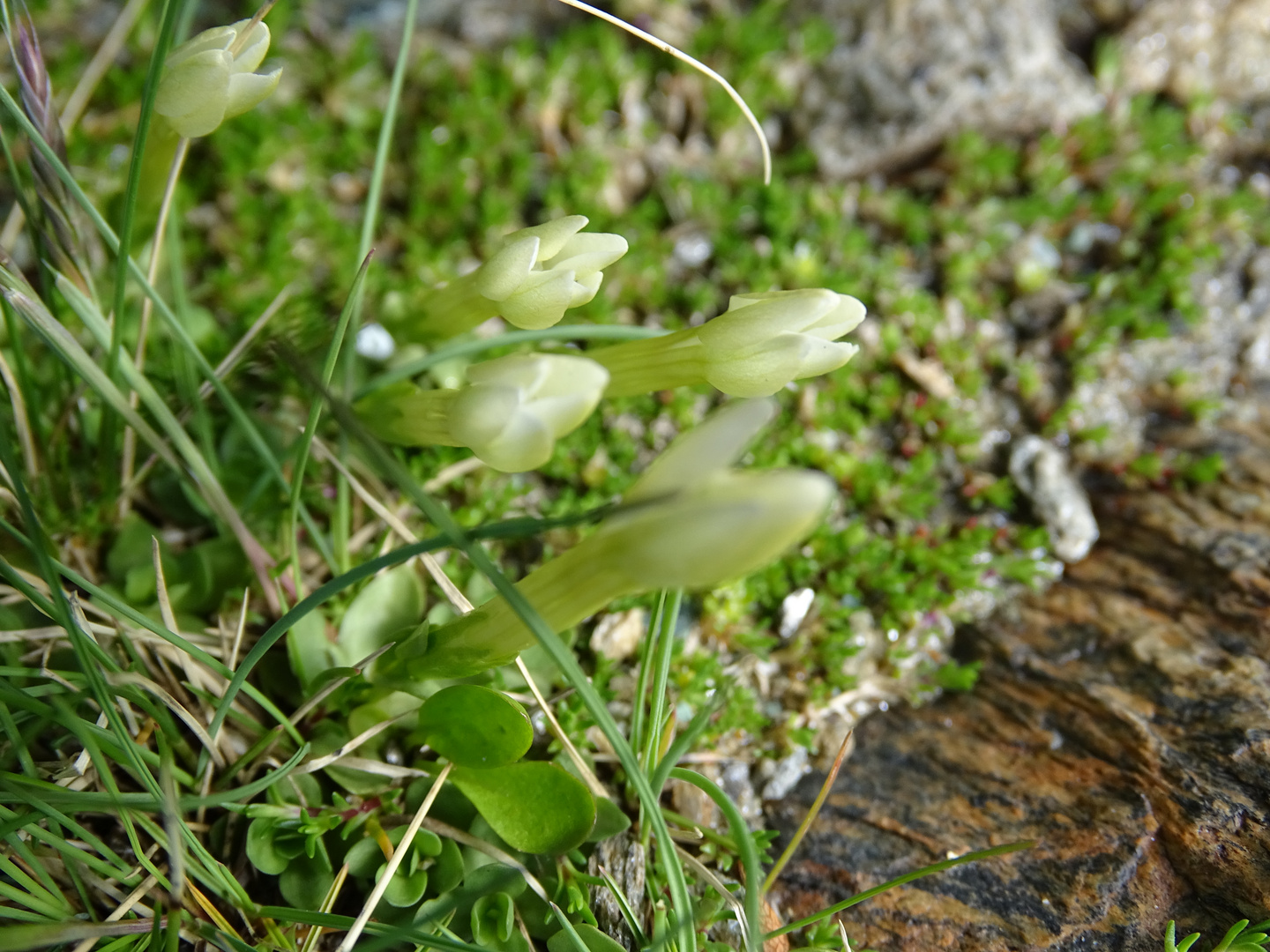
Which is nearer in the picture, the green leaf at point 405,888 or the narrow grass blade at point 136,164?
the narrow grass blade at point 136,164

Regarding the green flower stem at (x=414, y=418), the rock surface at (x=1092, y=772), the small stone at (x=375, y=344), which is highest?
the green flower stem at (x=414, y=418)

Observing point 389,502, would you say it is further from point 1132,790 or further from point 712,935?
point 1132,790

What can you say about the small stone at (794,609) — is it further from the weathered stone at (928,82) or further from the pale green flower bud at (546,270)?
the weathered stone at (928,82)

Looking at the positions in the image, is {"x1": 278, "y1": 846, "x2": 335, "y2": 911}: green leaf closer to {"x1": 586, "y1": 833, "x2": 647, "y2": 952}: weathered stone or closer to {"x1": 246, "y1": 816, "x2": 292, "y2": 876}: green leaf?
{"x1": 246, "y1": 816, "x2": 292, "y2": 876}: green leaf

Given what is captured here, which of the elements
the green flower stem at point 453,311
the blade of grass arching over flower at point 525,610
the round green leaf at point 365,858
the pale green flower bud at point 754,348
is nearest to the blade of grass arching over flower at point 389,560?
the blade of grass arching over flower at point 525,610

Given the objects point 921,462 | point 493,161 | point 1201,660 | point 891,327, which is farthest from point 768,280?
point 1201,660

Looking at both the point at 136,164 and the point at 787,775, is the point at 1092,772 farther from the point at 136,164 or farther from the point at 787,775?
the point at 136,164
